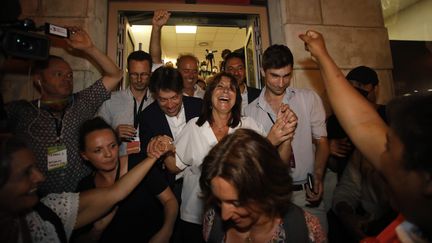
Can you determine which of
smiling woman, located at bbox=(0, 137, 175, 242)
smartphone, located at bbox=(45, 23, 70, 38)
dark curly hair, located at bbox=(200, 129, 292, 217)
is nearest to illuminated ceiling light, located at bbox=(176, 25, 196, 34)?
smartphone, located at bbox=(45, 23, 70, 38)

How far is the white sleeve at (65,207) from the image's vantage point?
5.17 ft

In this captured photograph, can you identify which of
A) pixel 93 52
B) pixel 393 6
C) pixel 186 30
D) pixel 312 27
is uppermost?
pixel 186 30

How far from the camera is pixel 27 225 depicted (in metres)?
1.33

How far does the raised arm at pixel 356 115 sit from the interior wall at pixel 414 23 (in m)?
4.82

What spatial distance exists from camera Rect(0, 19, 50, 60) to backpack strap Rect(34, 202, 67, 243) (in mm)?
1127

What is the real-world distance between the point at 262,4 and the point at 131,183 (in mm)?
3459

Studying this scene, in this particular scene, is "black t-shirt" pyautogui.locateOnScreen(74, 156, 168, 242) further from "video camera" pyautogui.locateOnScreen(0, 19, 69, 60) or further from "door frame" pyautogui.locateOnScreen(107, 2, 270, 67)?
"door frame" pyautogui.locateOnScreen(107, 2, 270, 67)

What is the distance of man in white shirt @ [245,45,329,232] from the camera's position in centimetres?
243

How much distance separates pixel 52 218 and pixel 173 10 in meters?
3.20

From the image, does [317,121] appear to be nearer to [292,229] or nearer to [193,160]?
[193,160]

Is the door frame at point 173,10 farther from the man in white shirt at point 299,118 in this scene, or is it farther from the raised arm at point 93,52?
the man in white shirt at point 299,118

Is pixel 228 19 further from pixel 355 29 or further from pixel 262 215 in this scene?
pixel 262 215

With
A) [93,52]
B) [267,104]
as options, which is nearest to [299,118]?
[267,104]

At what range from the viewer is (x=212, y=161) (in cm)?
142
